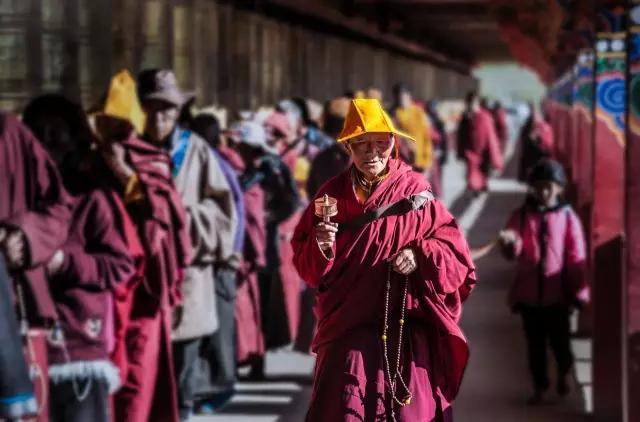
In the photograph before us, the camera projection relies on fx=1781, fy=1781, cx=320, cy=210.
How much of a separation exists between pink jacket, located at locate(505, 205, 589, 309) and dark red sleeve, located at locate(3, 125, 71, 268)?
13.3ft

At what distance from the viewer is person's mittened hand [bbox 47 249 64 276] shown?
7051mm

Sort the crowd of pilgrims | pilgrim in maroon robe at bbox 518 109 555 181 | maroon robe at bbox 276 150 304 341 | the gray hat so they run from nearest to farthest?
the crowd of pilgrims
the gray hat
maroon robe at bbox 276 150 304 341
pilgrim in maroon robe at bbox 518 109 555 181

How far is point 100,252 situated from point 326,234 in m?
1.68

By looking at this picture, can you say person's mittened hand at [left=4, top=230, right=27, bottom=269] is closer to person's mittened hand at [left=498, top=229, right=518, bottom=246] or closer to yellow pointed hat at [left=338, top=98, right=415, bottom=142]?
yellow pointed hat at [left=338, top=98, right=415, bottom=142]

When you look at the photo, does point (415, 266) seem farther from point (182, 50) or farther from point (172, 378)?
point (182, 50)

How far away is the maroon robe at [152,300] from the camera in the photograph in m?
8.12

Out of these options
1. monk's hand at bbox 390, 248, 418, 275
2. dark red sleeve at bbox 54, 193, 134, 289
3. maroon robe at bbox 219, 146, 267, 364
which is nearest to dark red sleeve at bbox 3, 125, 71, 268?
dark red sleeve at bbox 54, 193, 134, 289

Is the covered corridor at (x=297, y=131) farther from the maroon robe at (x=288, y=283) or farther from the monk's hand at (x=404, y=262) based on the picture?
the monk's hand at (x=404, y=262)

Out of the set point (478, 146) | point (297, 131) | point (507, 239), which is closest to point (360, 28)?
point (478, 146)

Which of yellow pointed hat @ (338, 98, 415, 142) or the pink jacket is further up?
yellow pointed hat @ (338, 98, 415, 142)

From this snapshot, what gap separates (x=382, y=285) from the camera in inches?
246

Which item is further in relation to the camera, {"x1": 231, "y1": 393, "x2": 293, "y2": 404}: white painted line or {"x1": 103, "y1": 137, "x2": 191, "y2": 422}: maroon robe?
{"x1": 231, "y1": 393, "x2": 293, "y2": 404}: white painted line

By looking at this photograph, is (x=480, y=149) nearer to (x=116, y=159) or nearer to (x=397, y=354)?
(x=116, y=159)

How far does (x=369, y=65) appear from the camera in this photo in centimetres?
3453
